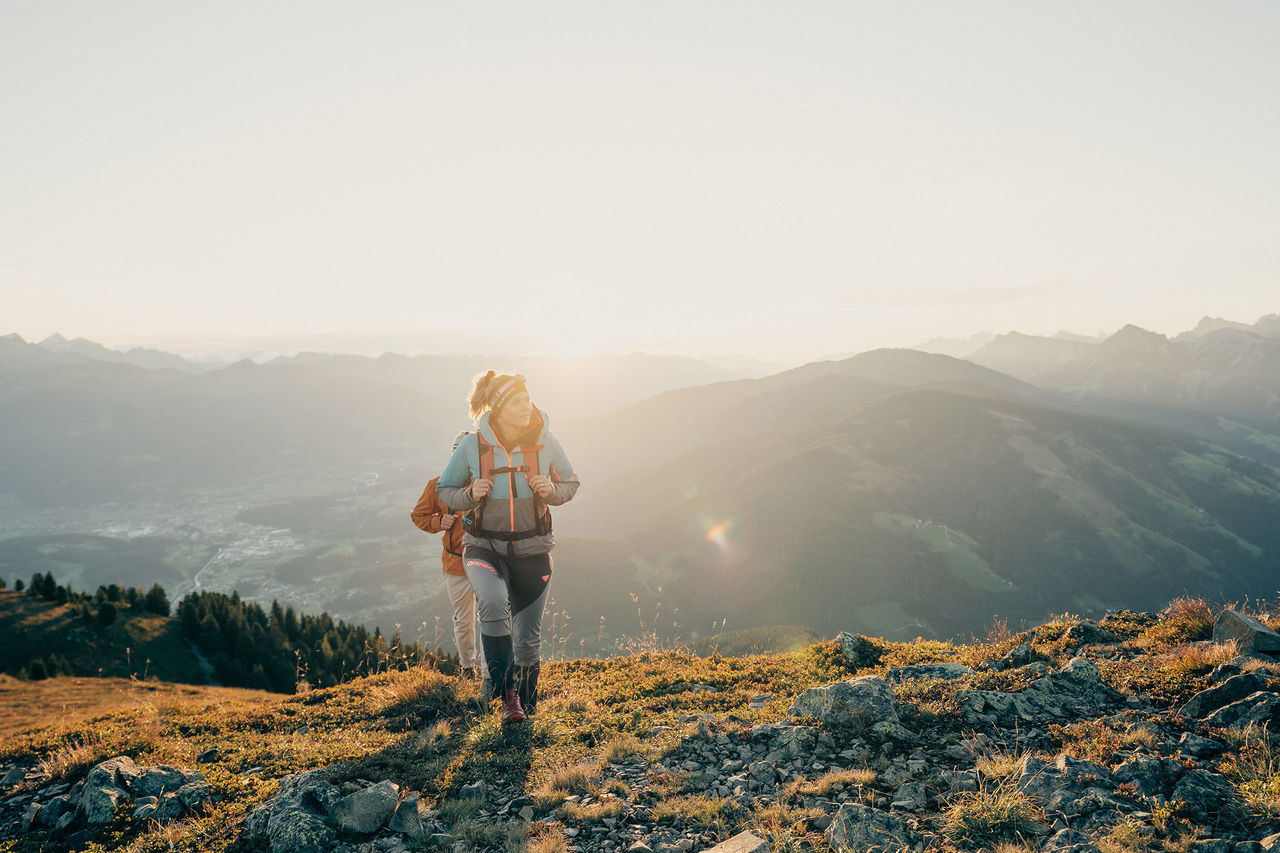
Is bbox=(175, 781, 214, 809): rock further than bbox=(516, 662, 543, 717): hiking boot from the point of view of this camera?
No

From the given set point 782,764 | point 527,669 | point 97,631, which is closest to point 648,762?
point 782,764

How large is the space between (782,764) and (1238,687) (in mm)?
4727

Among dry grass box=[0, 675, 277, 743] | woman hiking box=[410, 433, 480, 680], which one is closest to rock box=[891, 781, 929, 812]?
woman hiking box=[410, 433, 480, 680]

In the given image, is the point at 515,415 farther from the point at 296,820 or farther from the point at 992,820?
the point at 992,820

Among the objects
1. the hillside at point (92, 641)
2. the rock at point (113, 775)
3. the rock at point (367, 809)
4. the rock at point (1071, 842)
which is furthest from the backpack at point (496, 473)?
the hillside at point (92, 641)

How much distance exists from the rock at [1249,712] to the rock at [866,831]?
3627 mm

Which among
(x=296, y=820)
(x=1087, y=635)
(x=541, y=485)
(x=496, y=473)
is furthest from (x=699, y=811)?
(x=1087, y=635)

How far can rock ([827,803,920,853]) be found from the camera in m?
4.19

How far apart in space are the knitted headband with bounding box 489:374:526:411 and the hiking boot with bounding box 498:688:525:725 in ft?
11.8

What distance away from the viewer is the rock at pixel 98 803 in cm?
529

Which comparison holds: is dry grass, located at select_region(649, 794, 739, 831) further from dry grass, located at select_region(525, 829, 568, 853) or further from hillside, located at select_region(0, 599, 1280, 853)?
dry grass, located at select_region(525, 829, 568, 853)

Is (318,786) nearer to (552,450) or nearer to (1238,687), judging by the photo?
(552,450)

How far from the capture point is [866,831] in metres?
4.31

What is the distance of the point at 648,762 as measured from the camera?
612cm
